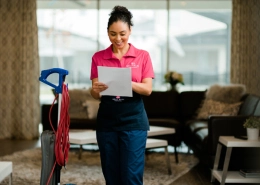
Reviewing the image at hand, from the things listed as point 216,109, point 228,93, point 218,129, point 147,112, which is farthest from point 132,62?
point 147,112

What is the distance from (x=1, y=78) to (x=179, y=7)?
3021 millimetres

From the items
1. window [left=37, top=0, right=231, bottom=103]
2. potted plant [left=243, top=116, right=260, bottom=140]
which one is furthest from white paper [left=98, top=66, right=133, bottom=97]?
window [left=37, top=0, right=231, bottom=103]

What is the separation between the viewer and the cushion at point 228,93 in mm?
6863

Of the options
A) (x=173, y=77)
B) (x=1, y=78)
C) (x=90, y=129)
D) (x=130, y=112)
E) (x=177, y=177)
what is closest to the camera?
(x=130, y=112)

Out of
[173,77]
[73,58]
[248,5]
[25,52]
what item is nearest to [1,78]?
[25,52]

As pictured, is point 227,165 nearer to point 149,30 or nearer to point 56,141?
point 56,141

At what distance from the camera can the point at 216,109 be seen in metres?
6.80

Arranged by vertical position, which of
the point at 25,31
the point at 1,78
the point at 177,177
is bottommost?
the point at 177,177

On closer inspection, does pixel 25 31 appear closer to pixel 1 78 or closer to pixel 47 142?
pixel 1 78

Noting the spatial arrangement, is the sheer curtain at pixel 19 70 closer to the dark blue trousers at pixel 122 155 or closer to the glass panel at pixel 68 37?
the glass panel at pixel 68 37

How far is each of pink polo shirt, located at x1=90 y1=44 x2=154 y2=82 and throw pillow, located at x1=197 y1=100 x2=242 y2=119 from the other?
3.76m

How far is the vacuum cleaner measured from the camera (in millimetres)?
2967

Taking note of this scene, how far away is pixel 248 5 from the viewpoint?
26.8 feet

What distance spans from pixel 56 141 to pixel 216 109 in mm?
Result: 4100
